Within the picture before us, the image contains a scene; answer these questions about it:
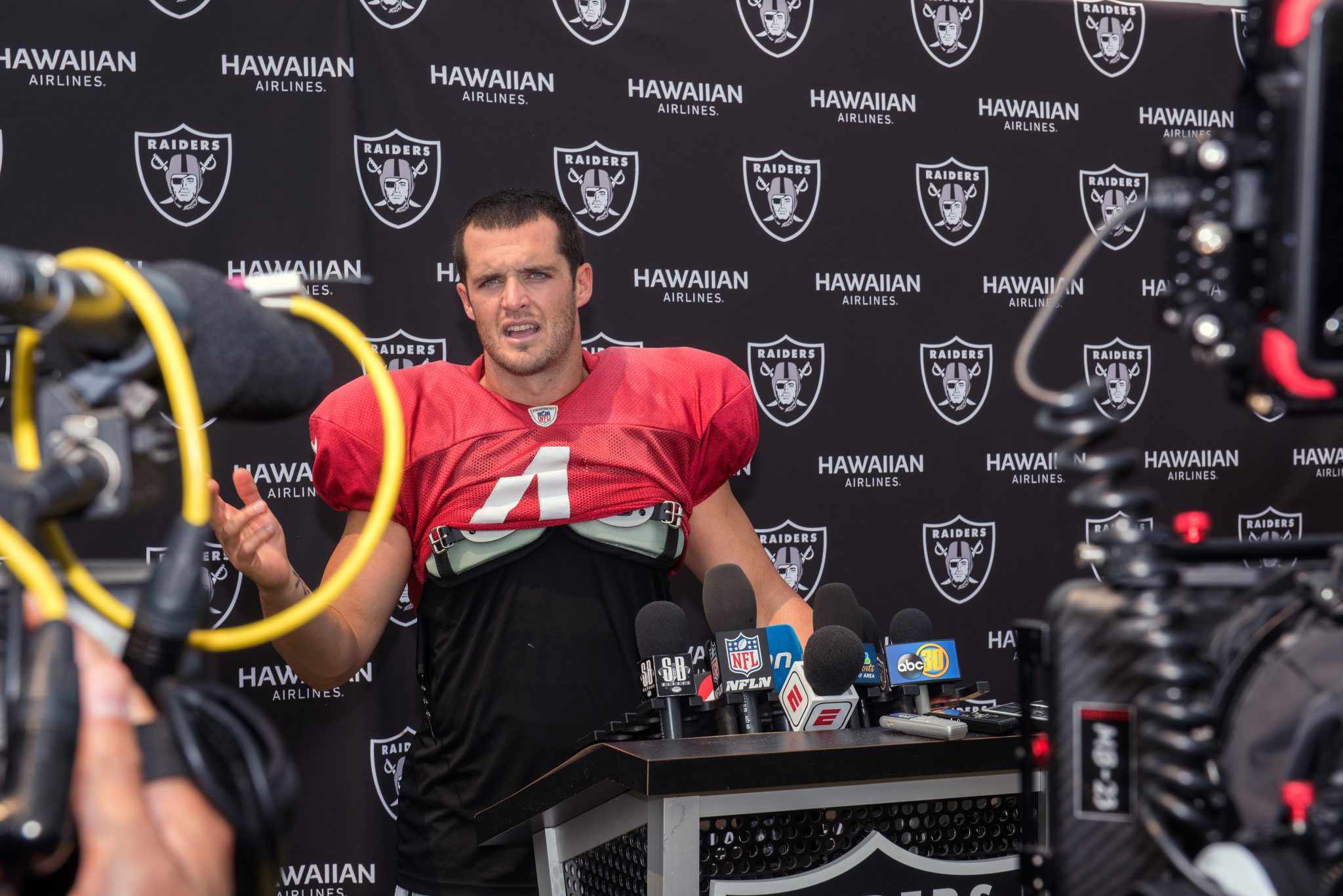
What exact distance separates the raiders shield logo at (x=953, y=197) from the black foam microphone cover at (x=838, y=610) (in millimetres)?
1834

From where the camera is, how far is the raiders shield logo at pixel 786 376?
3.52 meters

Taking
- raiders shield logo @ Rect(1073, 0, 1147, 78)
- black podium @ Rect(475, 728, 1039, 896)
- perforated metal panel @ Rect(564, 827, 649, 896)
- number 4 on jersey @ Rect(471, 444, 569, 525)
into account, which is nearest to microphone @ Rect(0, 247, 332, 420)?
black podium @ Rect(475, 728, 1039, 896)

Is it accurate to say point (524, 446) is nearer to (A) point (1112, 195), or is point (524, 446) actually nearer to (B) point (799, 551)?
(B) point (799, 551)

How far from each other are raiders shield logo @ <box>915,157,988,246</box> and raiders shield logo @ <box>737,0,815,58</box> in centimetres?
53

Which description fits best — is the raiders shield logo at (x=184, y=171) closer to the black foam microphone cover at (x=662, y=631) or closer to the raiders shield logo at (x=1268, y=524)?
the black foam microphone cover at (x=662, y=631)

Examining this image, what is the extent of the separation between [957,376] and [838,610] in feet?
5.73

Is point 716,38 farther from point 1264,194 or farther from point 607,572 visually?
point 1264,194

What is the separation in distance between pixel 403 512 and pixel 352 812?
102cm

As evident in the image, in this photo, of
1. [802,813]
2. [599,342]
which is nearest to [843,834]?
[802,813]

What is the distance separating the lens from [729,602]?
2.08 m

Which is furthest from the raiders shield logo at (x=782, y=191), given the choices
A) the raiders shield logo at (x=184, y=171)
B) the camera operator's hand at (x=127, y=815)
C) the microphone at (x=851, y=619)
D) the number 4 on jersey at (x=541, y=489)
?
the camera operator's hand at (x=127, y=815)

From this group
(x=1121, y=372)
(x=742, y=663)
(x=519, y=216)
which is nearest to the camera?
(x=742, y=663)

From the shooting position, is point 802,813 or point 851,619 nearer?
point 802,813

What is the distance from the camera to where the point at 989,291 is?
12.2 feet
